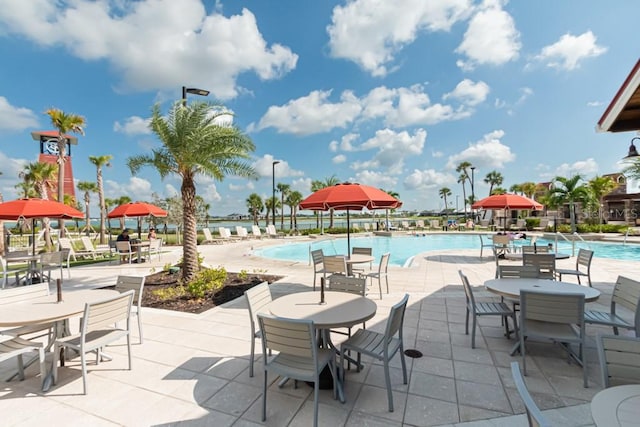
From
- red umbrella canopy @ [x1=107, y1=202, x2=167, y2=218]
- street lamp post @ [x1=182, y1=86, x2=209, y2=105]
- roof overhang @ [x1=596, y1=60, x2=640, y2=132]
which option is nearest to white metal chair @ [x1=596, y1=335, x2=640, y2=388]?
roof overhang @ [x1=596, y1=60, x2=640, y2=132]

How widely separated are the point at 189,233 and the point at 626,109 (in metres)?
8.59

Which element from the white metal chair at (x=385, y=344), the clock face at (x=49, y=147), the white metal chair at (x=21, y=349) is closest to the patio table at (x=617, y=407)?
the white metal chair at (x=385, y=344)

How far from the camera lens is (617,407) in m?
1.39

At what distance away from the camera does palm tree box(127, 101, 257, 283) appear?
7047 millimetres

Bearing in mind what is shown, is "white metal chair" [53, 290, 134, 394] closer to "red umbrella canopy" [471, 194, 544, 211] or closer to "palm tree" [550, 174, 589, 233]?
"red umbrella canopy" [471, 194, 544, 211]

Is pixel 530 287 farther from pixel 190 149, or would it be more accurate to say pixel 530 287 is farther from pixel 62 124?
pixel 62 124

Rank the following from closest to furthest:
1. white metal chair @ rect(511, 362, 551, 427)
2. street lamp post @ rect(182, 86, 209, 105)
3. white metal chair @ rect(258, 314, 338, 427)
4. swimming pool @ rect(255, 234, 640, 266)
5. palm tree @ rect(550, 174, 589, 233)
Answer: white metal chair @ rect(511, 362, 551, 427)
white metal chair @ rect(258, 314, 338, 427)
street lamp post @ rect(182, 86, 209, 105)
swimming pool @ rect(255, 234, 640, 266)
palm tree @ rect(550, 174, 589, 233)

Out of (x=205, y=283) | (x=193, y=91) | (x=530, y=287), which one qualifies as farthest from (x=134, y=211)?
(x=530, y=287)

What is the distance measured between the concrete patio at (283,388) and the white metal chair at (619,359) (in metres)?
0.77

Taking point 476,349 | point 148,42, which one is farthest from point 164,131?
point 476,349

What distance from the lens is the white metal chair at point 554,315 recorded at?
2893 mm

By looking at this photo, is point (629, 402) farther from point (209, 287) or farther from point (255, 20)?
point (255, 20)

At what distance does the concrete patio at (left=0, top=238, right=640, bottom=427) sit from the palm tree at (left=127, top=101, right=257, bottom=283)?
10.0ft

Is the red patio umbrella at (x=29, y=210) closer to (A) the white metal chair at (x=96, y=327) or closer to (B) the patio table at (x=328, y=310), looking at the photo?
(A) the white metal chair at (x=96, y=327)
